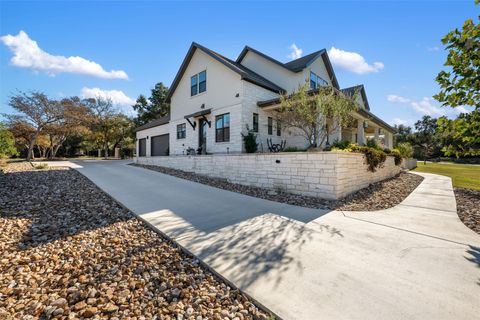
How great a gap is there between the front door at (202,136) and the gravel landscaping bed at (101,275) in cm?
986

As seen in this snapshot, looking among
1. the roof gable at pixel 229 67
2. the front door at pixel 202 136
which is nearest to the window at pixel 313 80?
the roof gable at pixel 229 67

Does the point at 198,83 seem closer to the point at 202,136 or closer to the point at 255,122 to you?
the point at 202,136

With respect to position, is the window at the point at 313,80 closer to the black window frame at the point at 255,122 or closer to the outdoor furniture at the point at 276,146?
the outdoor furniture at the point at 276,146

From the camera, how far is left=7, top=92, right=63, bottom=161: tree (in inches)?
838

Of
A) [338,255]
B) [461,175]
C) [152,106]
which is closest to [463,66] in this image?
[338,255]

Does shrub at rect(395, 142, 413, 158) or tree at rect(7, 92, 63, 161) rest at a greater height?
tree at rect(7, 92, 63, 161)

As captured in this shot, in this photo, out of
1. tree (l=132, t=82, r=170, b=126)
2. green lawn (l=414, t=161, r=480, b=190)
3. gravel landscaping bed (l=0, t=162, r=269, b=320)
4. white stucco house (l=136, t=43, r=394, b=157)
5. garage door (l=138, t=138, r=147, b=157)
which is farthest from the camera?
A: tree (l=132, t=82, r=170, b=126)

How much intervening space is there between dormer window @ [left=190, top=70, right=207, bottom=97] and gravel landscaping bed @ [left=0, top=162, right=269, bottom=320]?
12.1 meters

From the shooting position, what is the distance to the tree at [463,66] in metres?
3.42

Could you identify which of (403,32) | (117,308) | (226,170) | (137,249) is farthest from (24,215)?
(403,32)

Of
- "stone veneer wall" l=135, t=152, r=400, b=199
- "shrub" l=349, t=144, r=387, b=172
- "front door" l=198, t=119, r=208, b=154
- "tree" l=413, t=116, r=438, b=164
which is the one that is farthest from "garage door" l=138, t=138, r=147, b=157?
"tree" l=413, t=116, r=438, b=164

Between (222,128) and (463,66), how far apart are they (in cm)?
1115

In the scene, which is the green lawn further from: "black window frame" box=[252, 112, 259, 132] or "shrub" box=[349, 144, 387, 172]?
"black window frame" box=[252, 112, 259, 132]

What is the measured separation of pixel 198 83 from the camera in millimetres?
15430
